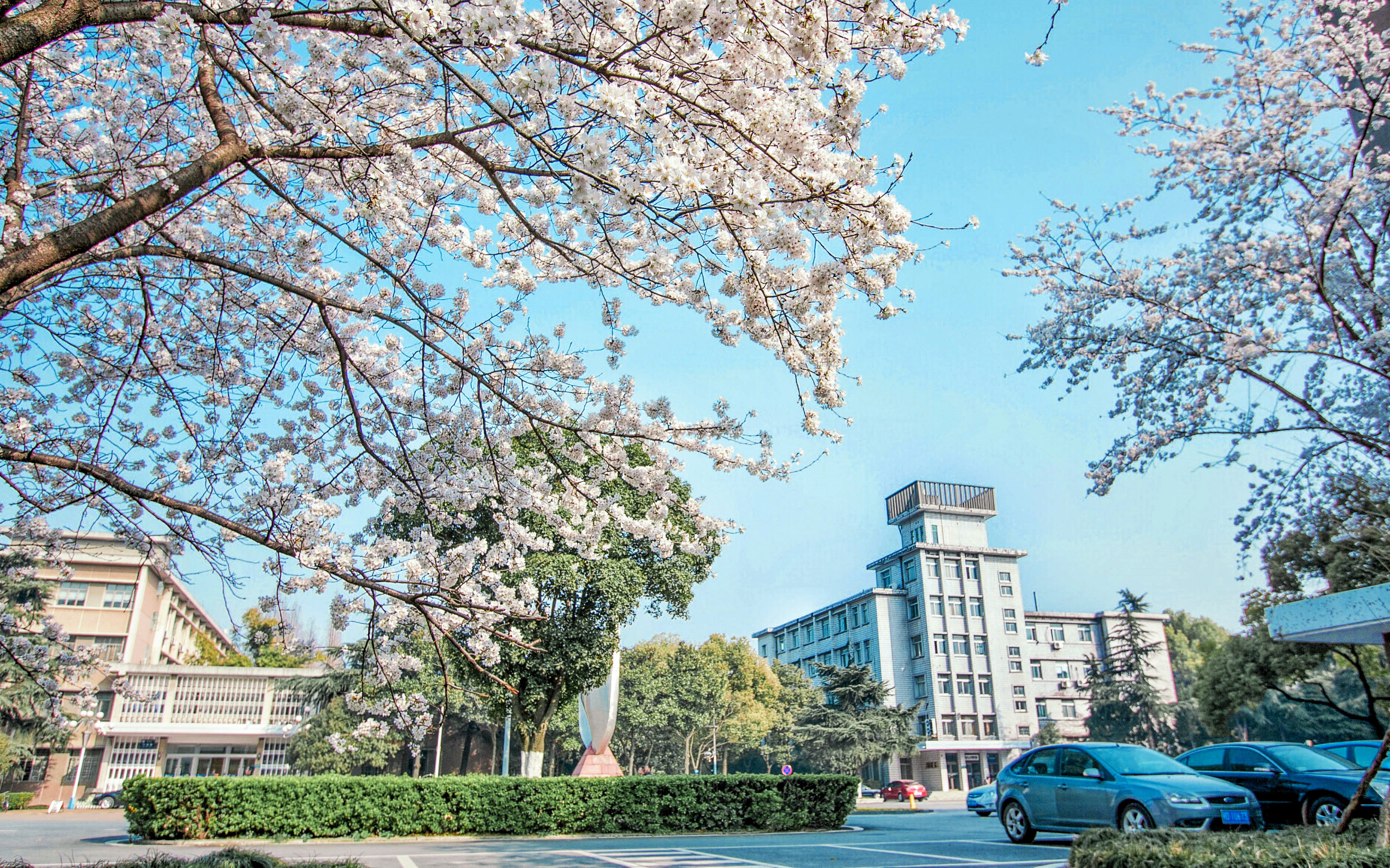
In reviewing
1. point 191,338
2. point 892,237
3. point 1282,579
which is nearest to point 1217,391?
point 892,237

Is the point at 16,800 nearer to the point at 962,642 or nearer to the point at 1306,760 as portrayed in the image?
the point at 1306,760

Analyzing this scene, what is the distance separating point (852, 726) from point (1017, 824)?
24.5m

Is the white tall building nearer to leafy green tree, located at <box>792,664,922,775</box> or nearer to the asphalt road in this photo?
leafy green tree, located at <box>792,664,922,775</box>

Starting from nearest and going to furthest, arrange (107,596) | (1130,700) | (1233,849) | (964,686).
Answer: (1233,849) → (1130,700) → (107,596) → (964,686)

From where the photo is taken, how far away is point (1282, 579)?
2003 cm

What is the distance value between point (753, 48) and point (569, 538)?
405cm

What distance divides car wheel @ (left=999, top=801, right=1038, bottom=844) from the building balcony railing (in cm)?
4487

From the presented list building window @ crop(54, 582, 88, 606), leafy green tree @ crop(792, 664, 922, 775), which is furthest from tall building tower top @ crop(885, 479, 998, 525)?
building window @ crop(54, 582, 88, 606)

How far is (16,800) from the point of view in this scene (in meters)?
30.0

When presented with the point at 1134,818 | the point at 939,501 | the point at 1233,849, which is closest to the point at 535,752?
the point at 1134,818

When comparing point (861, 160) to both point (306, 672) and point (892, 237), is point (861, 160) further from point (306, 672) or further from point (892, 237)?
point (306, 672)

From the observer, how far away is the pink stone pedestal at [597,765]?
1842 cm

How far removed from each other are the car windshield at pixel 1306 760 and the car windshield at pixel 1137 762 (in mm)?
1469

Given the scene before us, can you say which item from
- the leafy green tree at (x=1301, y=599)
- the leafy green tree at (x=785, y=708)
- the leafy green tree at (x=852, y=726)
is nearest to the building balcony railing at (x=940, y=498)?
the leafy green tree at (x=785, y=708)
